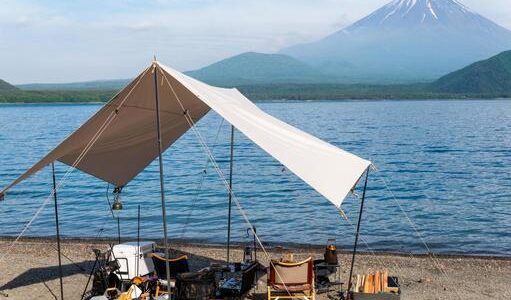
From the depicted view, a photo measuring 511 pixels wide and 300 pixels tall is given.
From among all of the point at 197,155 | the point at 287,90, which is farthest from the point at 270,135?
the point at 287,90

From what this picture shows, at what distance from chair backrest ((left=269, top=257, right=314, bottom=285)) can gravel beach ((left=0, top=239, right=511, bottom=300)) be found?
1.11 m

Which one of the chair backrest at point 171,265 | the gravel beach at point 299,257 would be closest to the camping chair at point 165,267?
the chair backrest at point 171,265

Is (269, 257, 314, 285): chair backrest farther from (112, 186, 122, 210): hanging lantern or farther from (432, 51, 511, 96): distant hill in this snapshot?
(432, 51, 511, 96): distant hill

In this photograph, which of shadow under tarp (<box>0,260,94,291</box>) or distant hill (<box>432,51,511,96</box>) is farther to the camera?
distant hill (<box>432,51,511,96</box>)

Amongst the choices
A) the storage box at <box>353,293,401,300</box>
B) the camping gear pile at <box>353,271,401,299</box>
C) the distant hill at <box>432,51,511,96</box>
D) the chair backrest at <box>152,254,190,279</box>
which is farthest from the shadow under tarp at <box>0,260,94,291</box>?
the distant hill at <box>432,51,511,96</box>

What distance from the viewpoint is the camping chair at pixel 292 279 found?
31.8 feet

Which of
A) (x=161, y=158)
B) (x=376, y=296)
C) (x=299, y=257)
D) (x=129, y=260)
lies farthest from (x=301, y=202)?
(x=161, y=158)

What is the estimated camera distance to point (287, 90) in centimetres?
19400

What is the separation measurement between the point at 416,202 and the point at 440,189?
14.7 feet

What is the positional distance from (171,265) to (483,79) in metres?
180

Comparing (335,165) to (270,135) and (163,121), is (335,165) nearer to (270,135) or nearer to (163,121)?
(270,135)

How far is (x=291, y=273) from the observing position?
9742 millimetres

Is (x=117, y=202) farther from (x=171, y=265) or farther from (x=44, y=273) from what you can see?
(x=44, y=273)

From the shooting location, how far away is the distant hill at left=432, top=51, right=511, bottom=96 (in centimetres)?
17388
